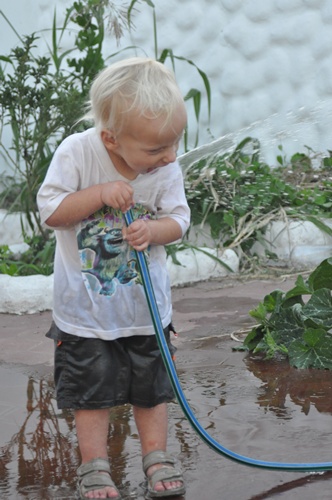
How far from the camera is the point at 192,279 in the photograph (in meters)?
5.27

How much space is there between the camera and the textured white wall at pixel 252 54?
590 cm

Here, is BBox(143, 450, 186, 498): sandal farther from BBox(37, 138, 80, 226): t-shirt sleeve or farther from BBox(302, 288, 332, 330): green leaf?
BBox(302, 288, 332, 330): green leaf

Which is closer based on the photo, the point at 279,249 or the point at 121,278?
the point at 121,278

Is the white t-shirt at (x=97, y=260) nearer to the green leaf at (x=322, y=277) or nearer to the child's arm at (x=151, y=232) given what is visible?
the child's arm at (x=151, y=232)

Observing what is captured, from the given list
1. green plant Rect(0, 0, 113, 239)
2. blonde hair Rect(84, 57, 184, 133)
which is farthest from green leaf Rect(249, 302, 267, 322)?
green plant Rect(0, 0, 113, 239)

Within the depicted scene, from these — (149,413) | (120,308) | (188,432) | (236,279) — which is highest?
(120,308)

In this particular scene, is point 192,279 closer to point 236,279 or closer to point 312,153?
point 236,279

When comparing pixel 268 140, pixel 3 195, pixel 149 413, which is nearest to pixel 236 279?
pixel 268 140

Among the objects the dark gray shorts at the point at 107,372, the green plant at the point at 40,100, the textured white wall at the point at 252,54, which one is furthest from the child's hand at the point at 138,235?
the textured white wall at the point at 252,54

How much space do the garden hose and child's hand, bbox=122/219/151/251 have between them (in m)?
0.02

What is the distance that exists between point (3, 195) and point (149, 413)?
3.63 metres

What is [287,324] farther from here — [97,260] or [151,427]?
[97,260]

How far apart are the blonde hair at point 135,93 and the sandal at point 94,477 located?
0.88 meters

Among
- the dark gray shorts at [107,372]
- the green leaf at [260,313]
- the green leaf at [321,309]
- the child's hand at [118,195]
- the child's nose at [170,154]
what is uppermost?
the child's nose at [170,154]
